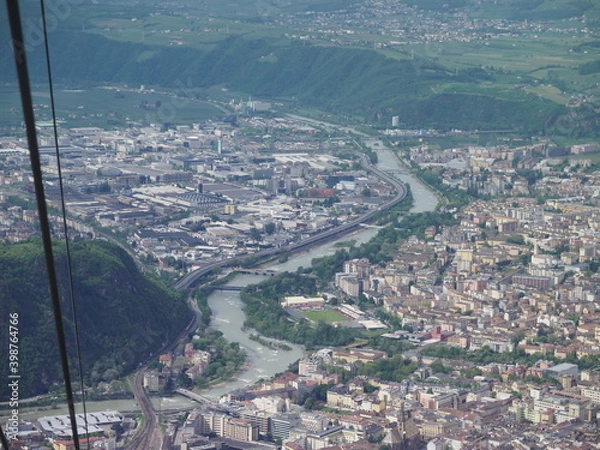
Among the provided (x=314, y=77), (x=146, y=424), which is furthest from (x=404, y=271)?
(x=314, y=77)

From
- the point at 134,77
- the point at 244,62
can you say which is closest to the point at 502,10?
the point at 244,62

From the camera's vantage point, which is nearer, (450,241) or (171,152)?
(450,241)

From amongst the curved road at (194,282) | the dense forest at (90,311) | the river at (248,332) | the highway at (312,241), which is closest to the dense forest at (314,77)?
the curved road at (194,282)

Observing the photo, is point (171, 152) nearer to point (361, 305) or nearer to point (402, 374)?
point (361, 305)

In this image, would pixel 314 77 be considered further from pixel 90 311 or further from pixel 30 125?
pixel 30 125

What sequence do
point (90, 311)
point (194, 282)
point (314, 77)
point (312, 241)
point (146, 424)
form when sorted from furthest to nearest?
point (314, 77) < point (312, 241) < point (194, 282) < point (90, 311) < point (146, 424)

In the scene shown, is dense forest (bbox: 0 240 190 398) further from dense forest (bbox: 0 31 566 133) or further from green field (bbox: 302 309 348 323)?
dense forest (bbox: 0 31 566 133)

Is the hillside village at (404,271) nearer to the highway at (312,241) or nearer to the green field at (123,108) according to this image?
the highway at (312,241)
